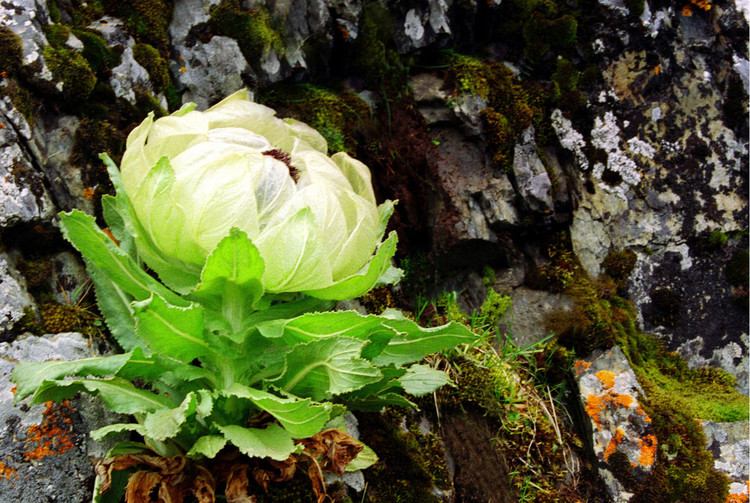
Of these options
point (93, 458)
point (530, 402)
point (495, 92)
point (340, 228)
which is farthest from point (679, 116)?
point (93, 458)

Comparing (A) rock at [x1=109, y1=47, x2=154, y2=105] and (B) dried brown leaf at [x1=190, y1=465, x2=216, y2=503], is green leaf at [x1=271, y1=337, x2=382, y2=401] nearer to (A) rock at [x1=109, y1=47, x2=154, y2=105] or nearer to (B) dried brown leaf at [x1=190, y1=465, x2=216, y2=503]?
(B) dried brown leaf at [x1=190, y1=465, x2=216, y2=503]

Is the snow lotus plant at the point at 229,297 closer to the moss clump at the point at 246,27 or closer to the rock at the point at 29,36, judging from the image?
the rock at the point at 29,36

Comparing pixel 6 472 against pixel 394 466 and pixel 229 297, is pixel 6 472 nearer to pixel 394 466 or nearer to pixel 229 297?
pixel 229 297

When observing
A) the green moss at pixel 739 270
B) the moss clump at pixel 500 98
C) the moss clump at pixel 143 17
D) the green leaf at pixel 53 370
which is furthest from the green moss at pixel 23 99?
the green moss at pixel 739 270

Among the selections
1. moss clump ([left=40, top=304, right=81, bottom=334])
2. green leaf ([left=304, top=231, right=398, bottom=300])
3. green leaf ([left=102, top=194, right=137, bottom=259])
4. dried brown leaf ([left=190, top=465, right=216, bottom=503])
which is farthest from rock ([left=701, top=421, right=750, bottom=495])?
moss clump ([left=40, top=304, right=81, bottom=334])

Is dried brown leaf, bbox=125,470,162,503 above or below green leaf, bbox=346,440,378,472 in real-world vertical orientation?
Answer: above

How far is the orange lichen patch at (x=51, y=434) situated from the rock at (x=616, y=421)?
2.28 m

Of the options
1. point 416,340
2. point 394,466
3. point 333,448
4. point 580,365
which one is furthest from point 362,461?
point 580,365

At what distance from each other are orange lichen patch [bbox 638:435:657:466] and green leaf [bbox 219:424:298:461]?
6.07 ft

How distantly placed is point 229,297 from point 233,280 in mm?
113

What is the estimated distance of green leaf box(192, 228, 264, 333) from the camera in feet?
5.21

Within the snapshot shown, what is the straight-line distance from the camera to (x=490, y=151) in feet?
11.1

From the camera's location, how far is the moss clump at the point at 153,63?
8.44ft

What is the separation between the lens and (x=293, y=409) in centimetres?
161
